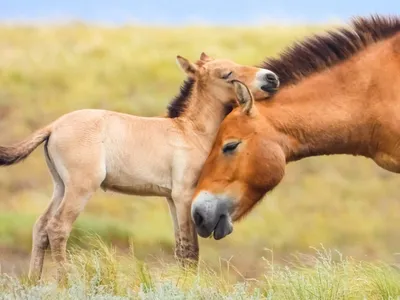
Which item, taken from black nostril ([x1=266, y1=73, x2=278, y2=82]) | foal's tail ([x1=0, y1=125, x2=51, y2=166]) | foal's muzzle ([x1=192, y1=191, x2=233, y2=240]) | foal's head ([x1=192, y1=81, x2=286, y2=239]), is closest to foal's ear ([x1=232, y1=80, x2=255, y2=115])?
foal's head ([x1=192, y1=81, x2=286, y2=239])

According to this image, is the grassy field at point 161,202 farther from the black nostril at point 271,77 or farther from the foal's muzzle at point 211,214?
the black nostril at point 271,77

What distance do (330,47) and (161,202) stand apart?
962cm

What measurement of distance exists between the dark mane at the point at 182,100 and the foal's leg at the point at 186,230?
0.89 m

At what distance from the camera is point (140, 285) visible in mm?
7789

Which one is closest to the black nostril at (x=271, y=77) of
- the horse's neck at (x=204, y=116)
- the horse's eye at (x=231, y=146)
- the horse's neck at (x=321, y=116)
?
the horse's neck at (x=321, y=116)

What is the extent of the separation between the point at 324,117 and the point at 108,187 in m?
1.69

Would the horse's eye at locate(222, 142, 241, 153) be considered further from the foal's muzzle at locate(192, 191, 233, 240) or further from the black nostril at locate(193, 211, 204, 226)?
the black nostril at locate(193, 211, 204, 226)

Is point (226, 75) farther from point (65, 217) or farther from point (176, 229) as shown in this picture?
point (65, 217)

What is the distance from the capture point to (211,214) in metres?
7.91

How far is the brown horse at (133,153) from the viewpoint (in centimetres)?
831

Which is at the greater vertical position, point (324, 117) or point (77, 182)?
point (324, 117)

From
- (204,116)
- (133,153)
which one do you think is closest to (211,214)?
(133,153)

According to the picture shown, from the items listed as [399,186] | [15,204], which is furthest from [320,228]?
[15,204]

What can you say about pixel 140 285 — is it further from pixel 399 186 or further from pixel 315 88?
pixel 399 186
